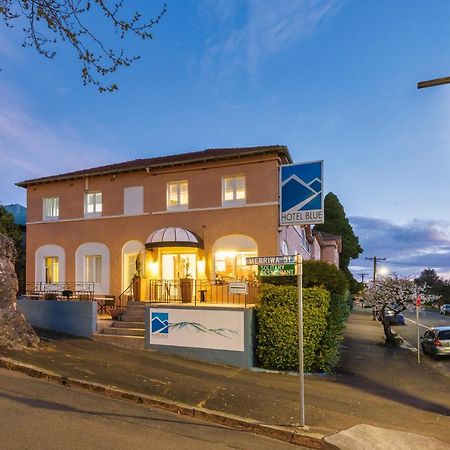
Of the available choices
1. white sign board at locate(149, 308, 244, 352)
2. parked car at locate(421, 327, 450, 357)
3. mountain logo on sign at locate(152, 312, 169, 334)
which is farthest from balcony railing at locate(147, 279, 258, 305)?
parked car at locate(421, 327, 450, 357)

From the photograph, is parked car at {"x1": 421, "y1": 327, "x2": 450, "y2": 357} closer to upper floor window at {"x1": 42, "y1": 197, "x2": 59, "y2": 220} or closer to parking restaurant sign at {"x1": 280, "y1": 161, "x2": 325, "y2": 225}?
parking restaurant sign at {"x1": 280, "y1": 161, "x2": 325, "y2": 225}

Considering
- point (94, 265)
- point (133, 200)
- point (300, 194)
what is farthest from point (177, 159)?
point (300, 194)

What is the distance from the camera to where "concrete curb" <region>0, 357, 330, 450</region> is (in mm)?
7152

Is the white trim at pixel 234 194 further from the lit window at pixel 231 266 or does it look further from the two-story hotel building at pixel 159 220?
the lit window at pixel 231 266

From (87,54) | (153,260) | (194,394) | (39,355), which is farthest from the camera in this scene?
(153,260)

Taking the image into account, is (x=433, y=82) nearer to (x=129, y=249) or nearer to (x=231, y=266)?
(x=231, y=266)

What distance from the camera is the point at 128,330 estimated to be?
50.2 feet

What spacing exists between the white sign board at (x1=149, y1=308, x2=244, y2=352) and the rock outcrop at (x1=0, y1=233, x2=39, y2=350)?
346 cm

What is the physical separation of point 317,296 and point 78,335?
8117mm

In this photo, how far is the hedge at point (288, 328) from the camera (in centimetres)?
1302

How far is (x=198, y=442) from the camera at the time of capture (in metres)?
6.62

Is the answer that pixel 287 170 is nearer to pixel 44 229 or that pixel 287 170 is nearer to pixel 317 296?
pixel 317 296

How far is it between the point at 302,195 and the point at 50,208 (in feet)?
58.2

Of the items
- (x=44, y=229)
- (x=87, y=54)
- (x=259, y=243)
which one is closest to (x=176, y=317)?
(x=259, y=243)
